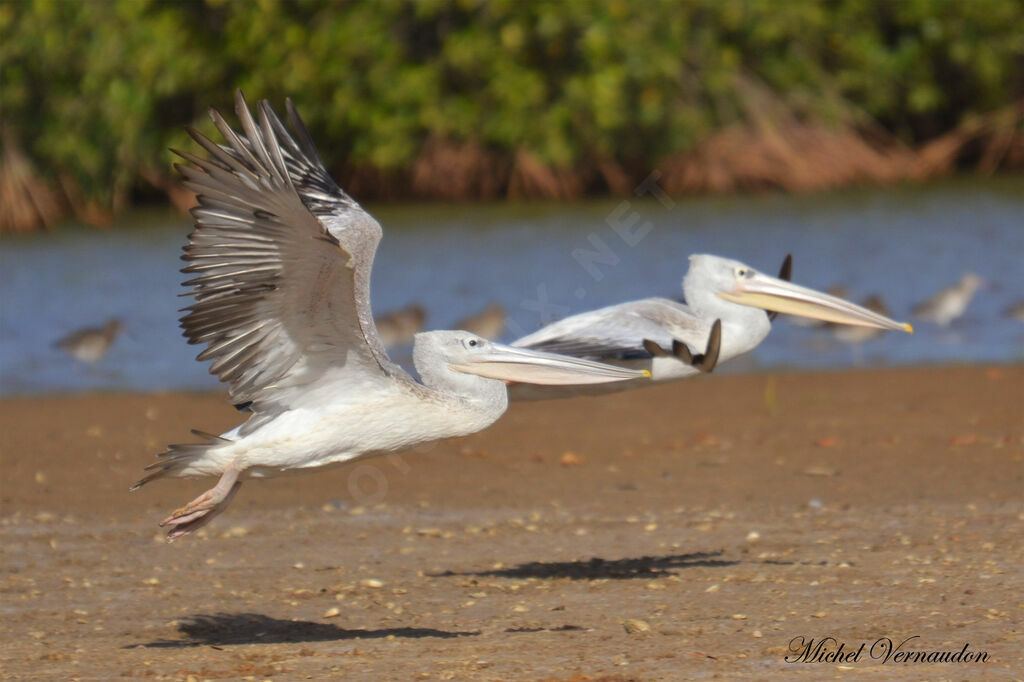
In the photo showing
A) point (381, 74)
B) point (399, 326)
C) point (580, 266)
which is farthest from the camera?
point (381, 74)

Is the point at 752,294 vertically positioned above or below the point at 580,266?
above

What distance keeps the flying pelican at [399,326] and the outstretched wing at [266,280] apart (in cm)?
685

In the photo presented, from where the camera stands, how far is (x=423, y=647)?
5.10m

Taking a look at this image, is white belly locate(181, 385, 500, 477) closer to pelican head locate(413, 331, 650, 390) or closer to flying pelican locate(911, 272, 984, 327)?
pelican head locate(413, 331, 650, 390)

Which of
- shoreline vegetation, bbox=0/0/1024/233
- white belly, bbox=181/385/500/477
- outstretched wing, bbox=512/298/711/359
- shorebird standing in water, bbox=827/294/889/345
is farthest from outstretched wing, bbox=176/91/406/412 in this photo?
shoreline vegetation, bbox=0/0/1024/233

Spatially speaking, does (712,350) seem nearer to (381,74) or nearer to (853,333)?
(853,333)

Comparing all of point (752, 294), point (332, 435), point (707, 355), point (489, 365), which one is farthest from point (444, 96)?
point (332, 435)

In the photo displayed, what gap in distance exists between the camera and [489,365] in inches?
212

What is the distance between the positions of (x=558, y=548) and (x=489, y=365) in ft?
5.31

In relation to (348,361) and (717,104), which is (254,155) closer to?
(348,361)

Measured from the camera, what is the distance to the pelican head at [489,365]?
5.37 metres

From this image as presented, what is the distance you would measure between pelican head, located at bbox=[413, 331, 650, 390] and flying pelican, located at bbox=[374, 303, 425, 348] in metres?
6.66

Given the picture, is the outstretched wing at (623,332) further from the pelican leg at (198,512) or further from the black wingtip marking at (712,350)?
the pelican leg at (198,512)
